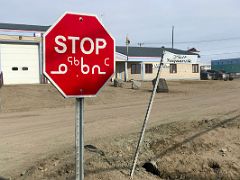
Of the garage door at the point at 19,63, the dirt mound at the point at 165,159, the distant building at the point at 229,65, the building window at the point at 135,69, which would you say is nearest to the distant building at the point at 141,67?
the building window at the point at 135,69

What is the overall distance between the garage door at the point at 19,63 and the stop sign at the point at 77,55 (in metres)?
32.0

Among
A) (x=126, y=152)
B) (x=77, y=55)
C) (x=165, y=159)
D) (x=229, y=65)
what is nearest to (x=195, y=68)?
(x=229, y=65)

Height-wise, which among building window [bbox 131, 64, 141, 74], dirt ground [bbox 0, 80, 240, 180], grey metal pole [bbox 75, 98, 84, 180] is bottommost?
dirt ground [bbox 0, 80, 240, 180]

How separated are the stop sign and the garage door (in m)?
32.0

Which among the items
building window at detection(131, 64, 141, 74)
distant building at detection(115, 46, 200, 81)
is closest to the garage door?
distant building at detection(115, 46, 200, 81)

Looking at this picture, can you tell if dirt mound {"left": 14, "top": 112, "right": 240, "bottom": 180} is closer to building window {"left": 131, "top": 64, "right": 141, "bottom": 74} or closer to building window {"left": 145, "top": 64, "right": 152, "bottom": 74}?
building window {"left": 131, "top": 64, "right": 141, "bottom": 74}

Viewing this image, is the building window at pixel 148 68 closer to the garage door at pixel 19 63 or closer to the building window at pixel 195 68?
the building window at pixel 195 68

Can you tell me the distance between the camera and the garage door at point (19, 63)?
3467 cm

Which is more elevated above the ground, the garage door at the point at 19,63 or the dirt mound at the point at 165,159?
the garage door at the point at 19,63

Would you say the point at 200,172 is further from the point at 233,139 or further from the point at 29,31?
the point at 29,31

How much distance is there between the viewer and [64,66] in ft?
12.3

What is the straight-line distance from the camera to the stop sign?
3.71 meters

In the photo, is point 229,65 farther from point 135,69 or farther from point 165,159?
point 165,159

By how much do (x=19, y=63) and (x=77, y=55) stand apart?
108 ft
